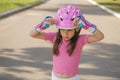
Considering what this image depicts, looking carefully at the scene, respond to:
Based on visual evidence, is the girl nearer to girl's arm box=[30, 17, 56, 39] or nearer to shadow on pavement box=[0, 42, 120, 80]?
girl's arm box=[30, 17, 56, 39]

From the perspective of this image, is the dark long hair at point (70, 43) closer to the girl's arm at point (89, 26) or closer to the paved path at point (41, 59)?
the girl's arm at point (89, 26)

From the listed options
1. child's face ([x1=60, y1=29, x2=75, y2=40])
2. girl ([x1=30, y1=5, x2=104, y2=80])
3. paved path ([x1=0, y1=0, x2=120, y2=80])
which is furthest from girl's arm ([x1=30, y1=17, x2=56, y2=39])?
paved path ([x1=0, y1=0, x2=120, y2=80])

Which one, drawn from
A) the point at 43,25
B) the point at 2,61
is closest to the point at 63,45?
the point at 43,25

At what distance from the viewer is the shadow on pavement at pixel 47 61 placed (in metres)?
7.68

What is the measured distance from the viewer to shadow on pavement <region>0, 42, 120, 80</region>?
768 centimetres

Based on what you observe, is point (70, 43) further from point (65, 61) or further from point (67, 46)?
point (65, 61)

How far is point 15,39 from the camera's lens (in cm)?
1220

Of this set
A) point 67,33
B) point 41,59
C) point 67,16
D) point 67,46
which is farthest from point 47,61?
point 67,16

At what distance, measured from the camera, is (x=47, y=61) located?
868 centimetres

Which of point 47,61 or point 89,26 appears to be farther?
point 47,61

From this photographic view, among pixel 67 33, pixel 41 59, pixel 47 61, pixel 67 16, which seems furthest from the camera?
pixel 41 59

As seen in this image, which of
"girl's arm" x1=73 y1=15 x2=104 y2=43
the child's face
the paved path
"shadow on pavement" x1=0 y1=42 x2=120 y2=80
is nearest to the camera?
"girl's arm" x1=73 y1=15 x2=104 y2=43

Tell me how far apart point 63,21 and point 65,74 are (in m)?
0.48

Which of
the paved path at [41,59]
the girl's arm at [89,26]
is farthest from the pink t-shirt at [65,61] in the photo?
the paved path at [41,59]
